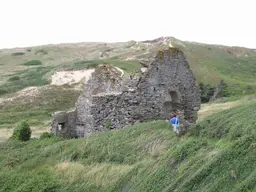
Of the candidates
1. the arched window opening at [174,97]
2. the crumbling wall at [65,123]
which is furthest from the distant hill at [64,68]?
the crumbling wall at [65,123]

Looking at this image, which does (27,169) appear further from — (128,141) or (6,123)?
(6,123)

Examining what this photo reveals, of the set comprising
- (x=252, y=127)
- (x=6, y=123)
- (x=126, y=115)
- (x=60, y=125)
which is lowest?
(x=6, y=123)

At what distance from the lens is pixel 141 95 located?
58.6ft

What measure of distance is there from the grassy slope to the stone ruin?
211cm

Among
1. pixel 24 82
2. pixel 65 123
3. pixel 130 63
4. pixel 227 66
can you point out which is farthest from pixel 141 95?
pixel 227 66

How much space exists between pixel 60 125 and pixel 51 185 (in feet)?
28.0

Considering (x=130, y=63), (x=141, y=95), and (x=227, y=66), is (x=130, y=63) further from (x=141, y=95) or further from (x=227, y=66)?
(x=141, y=95)

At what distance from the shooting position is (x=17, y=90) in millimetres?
56375

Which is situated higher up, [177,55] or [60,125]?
[177,55]

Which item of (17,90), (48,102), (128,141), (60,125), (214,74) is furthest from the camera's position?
(214,74)

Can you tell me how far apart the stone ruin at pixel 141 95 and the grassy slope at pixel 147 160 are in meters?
2.11

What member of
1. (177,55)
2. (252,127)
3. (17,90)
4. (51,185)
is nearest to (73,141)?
(51,185)

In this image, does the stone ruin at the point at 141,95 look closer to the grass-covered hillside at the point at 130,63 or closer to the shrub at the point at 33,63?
the grass-covered hillside at the point at 130,63

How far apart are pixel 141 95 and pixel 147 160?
5348 millimetres
